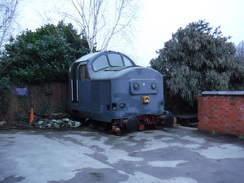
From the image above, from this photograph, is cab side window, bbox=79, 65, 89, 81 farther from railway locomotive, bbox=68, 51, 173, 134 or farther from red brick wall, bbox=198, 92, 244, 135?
red brick wall, bbox=198, 92, 244, 135

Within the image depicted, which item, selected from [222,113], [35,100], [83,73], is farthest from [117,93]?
[35,100]

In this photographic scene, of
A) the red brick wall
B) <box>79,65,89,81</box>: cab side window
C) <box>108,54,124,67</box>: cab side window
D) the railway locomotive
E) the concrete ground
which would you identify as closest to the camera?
the concrete ground

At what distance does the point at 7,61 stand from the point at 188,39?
8502mm

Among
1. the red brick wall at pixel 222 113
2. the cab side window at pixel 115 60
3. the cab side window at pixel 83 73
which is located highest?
the cab side window at pixel 115 60

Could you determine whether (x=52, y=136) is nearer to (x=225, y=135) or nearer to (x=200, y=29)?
(x=225, y=135)

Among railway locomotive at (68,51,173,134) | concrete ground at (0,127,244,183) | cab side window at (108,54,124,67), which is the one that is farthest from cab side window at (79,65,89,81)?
concrete ground at (0,127,244,183)

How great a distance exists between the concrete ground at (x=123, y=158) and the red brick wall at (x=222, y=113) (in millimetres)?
367

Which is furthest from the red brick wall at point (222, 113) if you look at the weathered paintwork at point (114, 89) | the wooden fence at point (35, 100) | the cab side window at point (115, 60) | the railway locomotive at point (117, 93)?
the wooden fence at point (35, 100)

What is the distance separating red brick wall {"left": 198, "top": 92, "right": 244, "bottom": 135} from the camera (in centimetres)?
722

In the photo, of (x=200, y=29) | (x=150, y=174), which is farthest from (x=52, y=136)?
(x=200, y=29)

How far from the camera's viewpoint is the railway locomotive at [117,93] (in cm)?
785

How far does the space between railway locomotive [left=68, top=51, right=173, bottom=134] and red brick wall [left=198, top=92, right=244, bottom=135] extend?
44.6 inches

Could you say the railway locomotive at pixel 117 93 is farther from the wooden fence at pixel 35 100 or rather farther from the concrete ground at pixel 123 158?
the wooden fence at pixel 35 100

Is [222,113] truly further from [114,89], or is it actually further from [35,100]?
[35,100]
